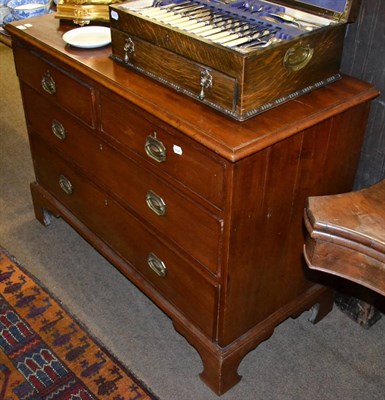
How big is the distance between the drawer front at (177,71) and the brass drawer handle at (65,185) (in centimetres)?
61

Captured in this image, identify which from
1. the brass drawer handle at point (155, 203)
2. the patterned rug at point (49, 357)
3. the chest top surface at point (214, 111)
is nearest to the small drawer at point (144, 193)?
the brass drawer handle at point (155, 203)

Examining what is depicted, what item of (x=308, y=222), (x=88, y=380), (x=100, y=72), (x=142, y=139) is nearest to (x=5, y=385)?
(x=88, y=380)

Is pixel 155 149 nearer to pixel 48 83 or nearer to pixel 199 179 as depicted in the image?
→ pixel 199 179

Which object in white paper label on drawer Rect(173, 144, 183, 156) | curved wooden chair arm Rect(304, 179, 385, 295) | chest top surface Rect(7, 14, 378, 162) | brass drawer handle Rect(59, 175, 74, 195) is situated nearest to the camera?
curved wooden chair arm Rect(304, 179, 385, 295)

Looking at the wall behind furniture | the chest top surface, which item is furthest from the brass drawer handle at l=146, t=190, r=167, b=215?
the wall behind furniture

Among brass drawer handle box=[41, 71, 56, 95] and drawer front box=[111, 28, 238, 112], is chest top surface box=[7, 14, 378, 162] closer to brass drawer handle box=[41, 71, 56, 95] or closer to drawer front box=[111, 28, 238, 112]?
drawer front box=[111, 28, 238, 112]

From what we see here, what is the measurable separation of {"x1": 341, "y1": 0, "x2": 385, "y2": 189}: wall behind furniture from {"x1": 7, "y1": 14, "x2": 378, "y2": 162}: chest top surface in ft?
0.28

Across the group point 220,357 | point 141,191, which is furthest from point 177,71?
point 220,357

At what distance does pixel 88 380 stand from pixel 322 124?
1.07 m

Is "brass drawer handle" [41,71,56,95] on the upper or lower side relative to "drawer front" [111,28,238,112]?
lower

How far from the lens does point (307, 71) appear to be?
1.48 metres

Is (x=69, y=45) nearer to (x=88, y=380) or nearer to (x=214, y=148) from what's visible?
(x=214, y=148)

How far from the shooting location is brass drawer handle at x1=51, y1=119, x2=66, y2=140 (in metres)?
2.00

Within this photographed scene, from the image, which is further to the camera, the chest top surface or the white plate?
the white plate
